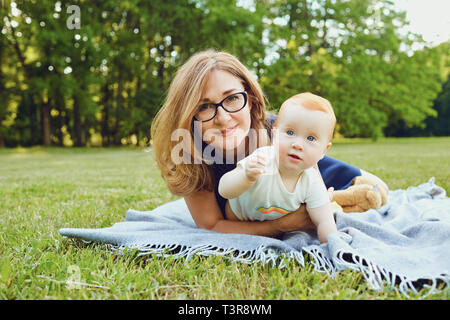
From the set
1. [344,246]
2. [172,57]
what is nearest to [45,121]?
[172,57]

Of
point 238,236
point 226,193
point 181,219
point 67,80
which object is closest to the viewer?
point 226,193

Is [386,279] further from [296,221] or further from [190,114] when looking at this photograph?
[190,114]

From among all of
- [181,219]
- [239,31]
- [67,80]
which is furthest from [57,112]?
[181,219]

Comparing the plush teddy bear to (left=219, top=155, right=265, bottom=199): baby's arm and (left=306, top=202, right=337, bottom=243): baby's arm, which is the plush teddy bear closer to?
(left=306, top=202, right=337, bottom=243): baby's arm

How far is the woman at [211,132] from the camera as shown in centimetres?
187

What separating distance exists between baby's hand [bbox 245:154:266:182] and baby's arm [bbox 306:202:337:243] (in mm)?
480

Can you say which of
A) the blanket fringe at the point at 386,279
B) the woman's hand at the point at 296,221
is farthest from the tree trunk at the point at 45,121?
the blanket fringe at the point at 386,279

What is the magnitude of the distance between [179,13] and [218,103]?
18.9 meters

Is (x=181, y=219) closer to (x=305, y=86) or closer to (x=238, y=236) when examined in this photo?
(x=238, y=236)

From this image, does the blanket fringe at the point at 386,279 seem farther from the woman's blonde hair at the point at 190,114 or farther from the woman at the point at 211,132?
the woman's blonde hair at the point at 190,114

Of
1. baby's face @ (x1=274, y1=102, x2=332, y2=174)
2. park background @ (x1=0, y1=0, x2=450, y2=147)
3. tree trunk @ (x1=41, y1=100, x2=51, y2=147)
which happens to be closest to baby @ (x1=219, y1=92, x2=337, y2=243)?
baby's face @ (x1=274, y1=102, x2=332, y2=174)

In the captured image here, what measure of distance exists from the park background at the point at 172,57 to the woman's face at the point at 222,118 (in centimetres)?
1468

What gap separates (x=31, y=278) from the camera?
1424 mm

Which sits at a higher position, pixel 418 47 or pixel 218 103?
pixel 418 47
